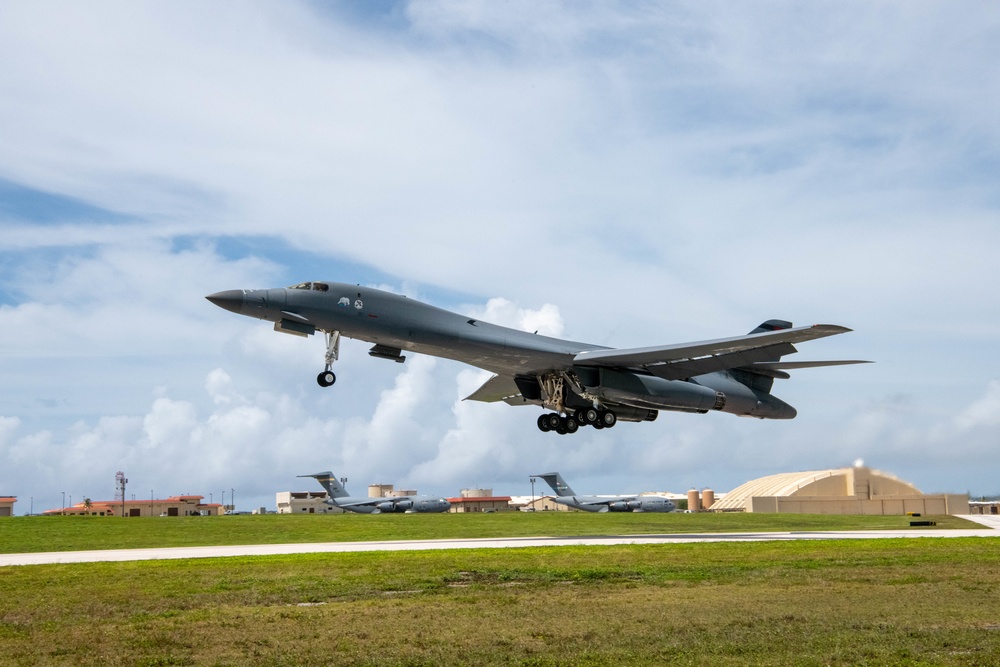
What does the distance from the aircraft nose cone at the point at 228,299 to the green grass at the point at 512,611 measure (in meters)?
7.92

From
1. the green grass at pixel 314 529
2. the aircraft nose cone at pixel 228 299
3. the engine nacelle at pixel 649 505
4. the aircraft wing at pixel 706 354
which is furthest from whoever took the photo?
the engine nacelle at pixel 649 505

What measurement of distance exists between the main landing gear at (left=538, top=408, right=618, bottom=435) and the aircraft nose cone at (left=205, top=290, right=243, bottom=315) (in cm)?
1371

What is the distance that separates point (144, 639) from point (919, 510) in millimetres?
78845

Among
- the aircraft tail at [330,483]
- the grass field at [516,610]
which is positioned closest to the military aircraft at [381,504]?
the aircraft tail at [330,483]

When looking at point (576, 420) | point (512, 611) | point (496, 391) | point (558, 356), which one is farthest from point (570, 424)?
point (512, 611)

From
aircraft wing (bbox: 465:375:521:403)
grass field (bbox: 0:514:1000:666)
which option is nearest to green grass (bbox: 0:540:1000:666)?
grass field (bbox: 0:514:1000:666)

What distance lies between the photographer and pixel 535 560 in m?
22.1

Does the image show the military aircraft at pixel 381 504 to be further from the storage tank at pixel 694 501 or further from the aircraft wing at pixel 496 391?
the aircraft wing at pixel 496 391

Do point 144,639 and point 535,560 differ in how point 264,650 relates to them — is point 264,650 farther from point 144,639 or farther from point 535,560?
point 535,560

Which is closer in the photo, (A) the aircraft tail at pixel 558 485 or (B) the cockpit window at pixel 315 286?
(B) the cockpit window at pixel 315 286

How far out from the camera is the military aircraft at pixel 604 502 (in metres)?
82.2

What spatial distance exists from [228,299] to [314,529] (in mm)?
22551

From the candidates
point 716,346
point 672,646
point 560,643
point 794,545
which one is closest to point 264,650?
point 560,643

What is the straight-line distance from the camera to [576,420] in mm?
35500
